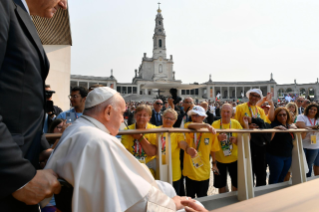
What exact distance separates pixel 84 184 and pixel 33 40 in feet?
3.13

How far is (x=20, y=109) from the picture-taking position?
1160mm

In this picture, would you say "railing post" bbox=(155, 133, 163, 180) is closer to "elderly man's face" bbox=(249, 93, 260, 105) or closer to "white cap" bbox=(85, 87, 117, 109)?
"white cap" bbox=(85, 87, 117, 109)

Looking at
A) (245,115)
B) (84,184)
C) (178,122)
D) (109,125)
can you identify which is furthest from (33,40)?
(178,122)

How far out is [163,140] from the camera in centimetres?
311

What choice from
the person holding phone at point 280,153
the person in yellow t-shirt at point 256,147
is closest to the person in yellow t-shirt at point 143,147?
the person in yellow t-shirt at point 256,147

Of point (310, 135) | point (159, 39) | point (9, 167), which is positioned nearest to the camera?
point (9, 167)

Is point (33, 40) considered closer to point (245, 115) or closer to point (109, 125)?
point (109, 125)

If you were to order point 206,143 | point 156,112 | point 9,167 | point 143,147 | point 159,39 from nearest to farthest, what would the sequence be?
point 9,167
point 143,147
point 206,143
point 156,112
point 159,39

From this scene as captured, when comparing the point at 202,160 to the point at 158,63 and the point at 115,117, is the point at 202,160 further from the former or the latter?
the point at 158,63

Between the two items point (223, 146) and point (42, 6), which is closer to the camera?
point (42, 6)

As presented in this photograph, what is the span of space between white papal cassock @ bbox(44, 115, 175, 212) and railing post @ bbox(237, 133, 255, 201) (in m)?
2.36

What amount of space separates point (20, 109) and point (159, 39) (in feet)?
227

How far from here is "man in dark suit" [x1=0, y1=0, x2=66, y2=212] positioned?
995 millimetres

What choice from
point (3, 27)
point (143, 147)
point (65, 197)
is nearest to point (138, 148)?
point (143, 147)
